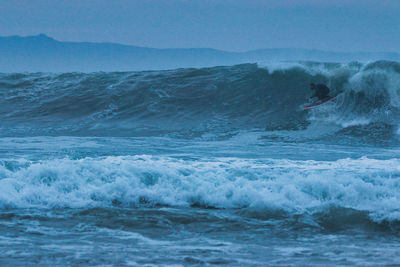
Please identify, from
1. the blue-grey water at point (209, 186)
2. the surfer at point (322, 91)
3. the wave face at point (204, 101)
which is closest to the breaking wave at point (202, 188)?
the blue-grey water at point (209, 186)

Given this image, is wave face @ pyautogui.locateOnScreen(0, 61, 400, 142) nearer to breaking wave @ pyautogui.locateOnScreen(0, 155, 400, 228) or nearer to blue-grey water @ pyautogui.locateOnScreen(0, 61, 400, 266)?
blue-grey water @ pyautogui.locateOnScreen(0, 61, 400, 266)

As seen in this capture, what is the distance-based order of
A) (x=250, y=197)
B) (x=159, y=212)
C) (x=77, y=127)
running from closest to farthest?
(x=159, y=212)
(x=250, y=197)
(x=77, y=127)

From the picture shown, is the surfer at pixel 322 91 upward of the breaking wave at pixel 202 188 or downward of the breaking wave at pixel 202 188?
upward

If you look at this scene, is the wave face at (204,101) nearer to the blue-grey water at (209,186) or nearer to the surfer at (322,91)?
the blue-grey water at (209,186)

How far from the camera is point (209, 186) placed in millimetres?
6012

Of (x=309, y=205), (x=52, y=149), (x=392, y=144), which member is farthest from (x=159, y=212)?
(x=392, y=144)

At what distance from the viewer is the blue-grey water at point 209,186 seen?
4.10m

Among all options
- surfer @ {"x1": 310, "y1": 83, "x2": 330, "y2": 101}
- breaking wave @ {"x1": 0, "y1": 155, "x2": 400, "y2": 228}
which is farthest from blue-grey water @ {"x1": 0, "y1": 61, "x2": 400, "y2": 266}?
surfer @ {"x1": 310, "y1": 83, "x2": 330, "y2": 101}

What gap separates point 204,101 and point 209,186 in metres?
9.04

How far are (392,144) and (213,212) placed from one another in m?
6.17

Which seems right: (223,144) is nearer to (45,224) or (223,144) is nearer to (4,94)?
(45,224)

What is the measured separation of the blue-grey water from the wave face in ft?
0.25

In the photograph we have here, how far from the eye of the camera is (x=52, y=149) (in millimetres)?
8969

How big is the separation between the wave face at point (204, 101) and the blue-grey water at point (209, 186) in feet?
0.25
